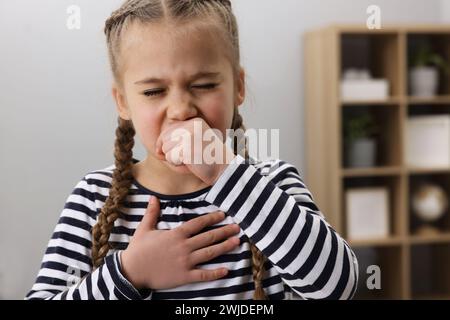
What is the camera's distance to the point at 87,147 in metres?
0.56

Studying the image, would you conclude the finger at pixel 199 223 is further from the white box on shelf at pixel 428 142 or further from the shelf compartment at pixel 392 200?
the white box on shelf at pixel 428 142

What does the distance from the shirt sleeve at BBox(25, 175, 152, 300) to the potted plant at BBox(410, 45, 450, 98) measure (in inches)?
35.7

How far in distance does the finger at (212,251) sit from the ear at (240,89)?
0.13m

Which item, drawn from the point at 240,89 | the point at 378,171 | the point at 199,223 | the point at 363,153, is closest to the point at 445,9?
the point at 240,89

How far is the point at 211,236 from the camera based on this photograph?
48 centimetres

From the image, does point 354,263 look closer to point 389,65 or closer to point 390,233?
point 390,233

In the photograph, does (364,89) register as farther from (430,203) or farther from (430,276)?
(430,276)

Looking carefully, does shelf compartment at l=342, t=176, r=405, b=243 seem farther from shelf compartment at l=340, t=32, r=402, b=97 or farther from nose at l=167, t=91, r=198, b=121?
nose at l=167, t=91, r=198, b=121

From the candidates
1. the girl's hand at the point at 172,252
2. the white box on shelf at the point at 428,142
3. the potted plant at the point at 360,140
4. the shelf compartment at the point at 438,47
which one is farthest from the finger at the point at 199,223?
the shelf compartment at the point at 438,47

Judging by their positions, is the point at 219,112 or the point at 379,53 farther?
the point at 379,53

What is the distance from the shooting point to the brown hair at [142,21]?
455 mm

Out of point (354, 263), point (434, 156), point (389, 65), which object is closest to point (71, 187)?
point (354, 263)

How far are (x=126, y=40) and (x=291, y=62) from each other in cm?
25

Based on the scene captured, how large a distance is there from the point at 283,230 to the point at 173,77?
15 centimetres
